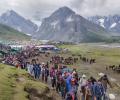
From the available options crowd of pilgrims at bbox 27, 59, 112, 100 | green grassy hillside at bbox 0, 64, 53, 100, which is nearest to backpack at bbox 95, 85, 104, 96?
crowd of pilgrims at bbox 27, 59, 112, 100

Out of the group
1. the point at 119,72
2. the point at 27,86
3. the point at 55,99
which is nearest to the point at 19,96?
the point at 27,86

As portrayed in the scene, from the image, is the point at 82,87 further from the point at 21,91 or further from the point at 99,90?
the point at 21,91

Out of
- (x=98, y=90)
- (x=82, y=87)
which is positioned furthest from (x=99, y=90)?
(x=82, y=87)

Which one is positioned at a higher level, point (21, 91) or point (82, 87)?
point (82, 87)

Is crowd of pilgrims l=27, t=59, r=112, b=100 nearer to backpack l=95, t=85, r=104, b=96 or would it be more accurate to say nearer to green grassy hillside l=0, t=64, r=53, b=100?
backpack l=95, t=85, r=104, b=96

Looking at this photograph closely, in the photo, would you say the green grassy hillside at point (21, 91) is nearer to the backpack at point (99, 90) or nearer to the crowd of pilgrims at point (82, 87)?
the crowd of pilgrims at point (82, 87)

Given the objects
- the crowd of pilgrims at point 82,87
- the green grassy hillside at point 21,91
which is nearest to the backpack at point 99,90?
the crowd of pilgrims at point 82,87

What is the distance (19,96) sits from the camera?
1072 inches

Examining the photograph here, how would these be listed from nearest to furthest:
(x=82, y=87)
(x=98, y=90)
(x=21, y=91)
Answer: (x=98, y=90), (x=21, y=91), (x=82, y=87)

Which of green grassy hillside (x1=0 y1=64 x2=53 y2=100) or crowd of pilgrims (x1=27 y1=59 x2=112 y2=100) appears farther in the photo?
crowd of pilgrims (x1=27 y1=59 x2=112 y2=100)

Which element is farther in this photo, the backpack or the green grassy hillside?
the backpack

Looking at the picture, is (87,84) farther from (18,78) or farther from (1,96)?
(18,78)

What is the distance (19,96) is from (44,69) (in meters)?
17.1

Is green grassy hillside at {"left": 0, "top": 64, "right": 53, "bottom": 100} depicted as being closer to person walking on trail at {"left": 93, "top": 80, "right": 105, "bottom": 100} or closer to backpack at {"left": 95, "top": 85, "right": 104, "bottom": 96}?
person walking on trail at {"left": 93, "top": 80, "right": 105, "bottom": 100}
